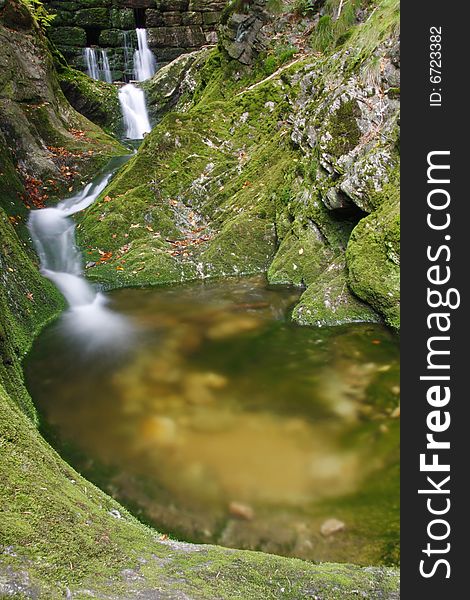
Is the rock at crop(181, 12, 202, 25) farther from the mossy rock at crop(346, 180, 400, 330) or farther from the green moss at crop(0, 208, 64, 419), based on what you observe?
the mossy rock at crop(346, 180, 400, 330)

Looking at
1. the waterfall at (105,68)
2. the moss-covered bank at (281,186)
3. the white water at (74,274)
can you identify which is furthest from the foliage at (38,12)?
the white water at (74,274)

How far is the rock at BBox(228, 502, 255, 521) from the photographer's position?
3.21m

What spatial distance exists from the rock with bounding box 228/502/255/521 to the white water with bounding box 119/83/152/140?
1793 centimetres

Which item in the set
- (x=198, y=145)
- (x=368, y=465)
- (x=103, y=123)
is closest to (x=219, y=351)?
(x=368, y=465)

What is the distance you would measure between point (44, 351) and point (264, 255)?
464cm

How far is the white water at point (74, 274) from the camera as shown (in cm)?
664

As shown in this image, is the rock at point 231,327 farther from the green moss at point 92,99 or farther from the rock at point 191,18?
the rock at point 191,18

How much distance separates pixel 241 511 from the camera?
326 cm

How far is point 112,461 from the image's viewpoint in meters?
3.82

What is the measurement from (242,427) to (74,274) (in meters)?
5.90

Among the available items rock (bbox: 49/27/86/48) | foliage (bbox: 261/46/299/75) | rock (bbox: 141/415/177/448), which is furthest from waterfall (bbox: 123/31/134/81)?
rock (bbox: 141/415/177/448)

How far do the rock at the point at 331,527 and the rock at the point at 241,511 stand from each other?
486 mm

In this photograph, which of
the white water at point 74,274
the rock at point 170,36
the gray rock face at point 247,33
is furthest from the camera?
the rock at point 170,36

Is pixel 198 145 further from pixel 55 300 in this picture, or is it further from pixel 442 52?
pixel 442 52
